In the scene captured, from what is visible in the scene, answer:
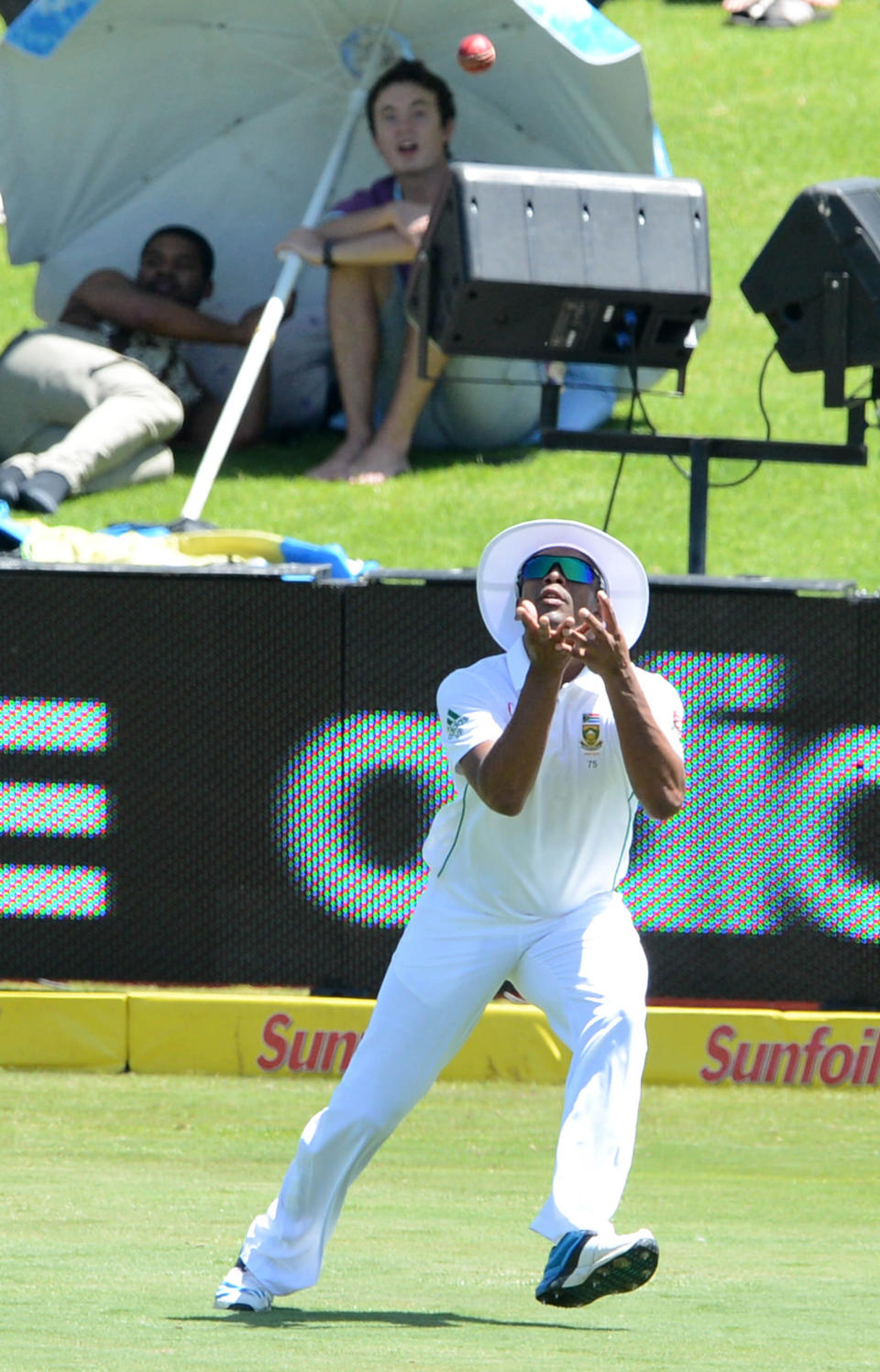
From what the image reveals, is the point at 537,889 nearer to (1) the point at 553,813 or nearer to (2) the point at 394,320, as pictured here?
(1) the point at 553,813

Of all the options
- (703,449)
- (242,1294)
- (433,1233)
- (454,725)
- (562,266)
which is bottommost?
(433,1233)

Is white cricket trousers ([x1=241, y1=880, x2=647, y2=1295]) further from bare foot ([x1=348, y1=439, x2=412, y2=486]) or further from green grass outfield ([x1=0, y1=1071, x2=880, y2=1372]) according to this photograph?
bare foot ([x1=348, y1=439, x2=412, y2=486])

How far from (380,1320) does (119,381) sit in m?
8.33

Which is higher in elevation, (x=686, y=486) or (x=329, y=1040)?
(x=686, y=486)

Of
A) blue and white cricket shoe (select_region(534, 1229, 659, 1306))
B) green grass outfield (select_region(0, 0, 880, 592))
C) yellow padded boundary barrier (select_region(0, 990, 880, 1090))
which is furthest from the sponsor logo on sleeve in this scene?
green grass outfield (select_region(0, 0, 880, 592))

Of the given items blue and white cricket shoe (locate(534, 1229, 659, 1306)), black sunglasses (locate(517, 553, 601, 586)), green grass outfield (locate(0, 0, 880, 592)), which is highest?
black sunglasses (locate(517, 553, 601, 586))

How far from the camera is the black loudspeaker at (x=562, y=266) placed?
848 cm

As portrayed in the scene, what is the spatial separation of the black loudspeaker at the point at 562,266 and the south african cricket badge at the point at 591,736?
388 cm

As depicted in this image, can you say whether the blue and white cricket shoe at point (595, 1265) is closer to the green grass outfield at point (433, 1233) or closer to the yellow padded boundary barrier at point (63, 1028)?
the green grass outfield at point (433, 1233)

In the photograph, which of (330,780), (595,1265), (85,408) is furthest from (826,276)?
(85,408)

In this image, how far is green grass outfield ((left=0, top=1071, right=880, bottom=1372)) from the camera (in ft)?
14.3

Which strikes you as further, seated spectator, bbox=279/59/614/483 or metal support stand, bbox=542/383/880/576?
seated spectator, bbox=279/59/614/483

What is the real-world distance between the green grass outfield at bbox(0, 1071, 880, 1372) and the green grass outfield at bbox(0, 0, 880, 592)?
370 centimetres

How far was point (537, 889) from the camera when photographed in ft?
16.0
